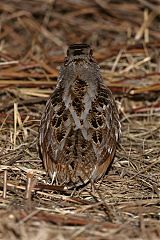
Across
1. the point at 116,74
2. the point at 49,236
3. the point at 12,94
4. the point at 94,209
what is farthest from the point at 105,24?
the point at 49,236

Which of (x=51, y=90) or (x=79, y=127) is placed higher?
(x=51, y=90)

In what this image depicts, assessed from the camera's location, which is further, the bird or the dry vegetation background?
the bird

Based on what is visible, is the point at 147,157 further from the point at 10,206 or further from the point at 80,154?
the point at 10,206

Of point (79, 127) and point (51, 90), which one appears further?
point (51, 90)

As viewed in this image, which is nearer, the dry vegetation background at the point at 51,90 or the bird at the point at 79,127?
the dry vegetation background at the point at 51,90
